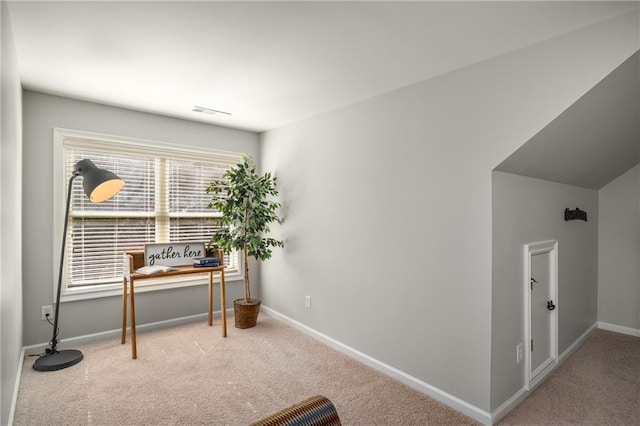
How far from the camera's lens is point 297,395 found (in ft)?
7.80

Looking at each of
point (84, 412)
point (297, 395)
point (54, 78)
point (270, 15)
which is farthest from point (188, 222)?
point (270, 15)

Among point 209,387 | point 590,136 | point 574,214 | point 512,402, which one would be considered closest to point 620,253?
point 574,214

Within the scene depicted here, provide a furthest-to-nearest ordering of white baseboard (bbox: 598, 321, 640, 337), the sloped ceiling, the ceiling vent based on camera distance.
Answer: white baseboard (bbox: 598, 321, 640, 337) < the ceiling vent < the sloped ceiling

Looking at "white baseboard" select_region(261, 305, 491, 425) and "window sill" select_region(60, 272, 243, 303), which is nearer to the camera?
"white baseboard" select_region(261, 305, 491, 425)

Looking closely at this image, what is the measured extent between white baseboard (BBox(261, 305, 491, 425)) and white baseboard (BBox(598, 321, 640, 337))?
2.62 meters

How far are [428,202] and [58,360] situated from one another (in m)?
3.19

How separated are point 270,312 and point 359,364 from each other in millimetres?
1594

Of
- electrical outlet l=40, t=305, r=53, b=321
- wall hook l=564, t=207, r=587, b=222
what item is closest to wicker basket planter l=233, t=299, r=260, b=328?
electrical outlet l=40, t=305, r=53, b=321

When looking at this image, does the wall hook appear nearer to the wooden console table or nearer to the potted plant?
the potted plant

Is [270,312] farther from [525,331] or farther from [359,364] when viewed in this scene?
[525,331]

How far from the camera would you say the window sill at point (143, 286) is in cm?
317

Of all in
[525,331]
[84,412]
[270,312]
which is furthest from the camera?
[270,312]

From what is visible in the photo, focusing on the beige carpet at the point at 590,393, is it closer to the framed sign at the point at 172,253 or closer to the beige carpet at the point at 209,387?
the beige carpet at the point at 209,387

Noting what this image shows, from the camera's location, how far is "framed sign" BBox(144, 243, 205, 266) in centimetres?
319
